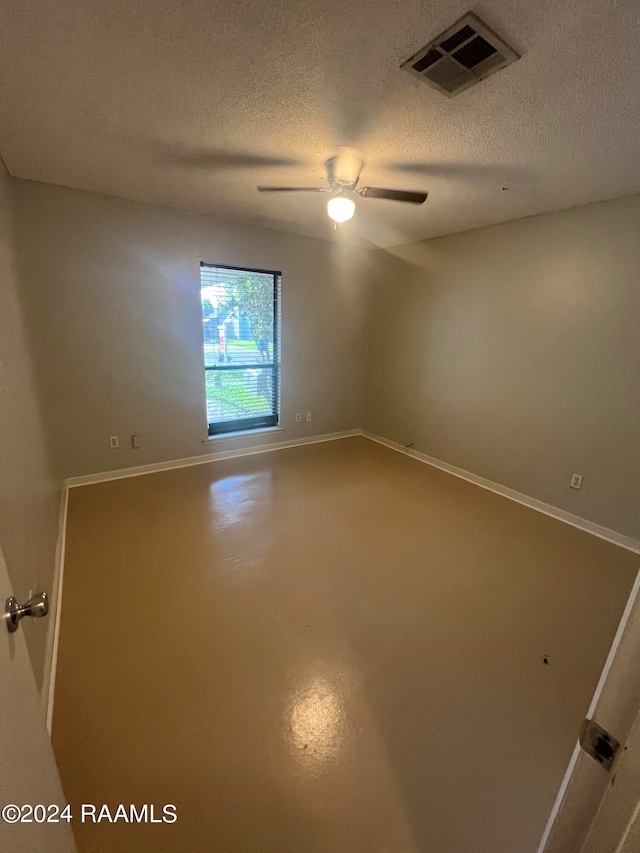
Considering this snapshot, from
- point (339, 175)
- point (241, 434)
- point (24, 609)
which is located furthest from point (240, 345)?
point (24, 609)

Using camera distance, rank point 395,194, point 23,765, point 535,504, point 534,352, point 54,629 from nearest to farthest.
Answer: point 23,765 → point 54,629 → point 395,194 → point 534,352 → point 535,504

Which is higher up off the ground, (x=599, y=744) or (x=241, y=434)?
(x=599, y=744)

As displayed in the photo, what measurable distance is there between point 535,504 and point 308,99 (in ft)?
10.8

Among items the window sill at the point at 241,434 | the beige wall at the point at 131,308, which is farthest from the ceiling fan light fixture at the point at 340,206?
the window sill at the point at 241,434

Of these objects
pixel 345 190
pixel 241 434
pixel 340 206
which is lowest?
pixel 241 434

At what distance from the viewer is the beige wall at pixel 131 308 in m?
2.73

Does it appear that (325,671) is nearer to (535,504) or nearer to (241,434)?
(535,504)

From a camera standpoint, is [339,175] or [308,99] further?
[339,175]

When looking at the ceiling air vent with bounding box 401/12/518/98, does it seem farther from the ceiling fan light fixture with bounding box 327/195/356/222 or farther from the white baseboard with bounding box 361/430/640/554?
the white baseboard with bounding box 361/430/640/554

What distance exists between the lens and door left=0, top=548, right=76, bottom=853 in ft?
1.75

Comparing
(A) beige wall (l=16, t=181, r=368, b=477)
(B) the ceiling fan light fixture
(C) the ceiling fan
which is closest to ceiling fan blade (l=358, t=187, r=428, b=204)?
(C) the ceiling fan

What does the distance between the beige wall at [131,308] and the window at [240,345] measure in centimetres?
13

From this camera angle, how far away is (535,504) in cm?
306

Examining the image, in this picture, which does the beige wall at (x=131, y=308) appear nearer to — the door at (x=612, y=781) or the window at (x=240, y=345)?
the window at (x=240, y=345)
